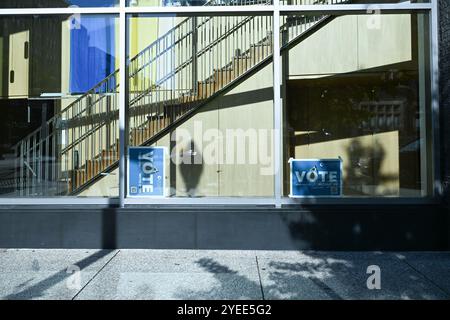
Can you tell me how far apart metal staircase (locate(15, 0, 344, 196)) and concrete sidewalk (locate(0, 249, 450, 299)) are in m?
1.41

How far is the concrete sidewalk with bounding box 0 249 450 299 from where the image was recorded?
4.39 meters

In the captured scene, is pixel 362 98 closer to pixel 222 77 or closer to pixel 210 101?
pixel 222 77

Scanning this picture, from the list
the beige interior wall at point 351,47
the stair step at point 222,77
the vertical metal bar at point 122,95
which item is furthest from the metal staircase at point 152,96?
the beige interior wall at point 351,47

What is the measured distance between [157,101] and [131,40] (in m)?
1.02

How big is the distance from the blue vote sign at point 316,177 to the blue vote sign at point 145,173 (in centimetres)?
203

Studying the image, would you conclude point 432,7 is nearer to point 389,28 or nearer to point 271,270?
point 389,28

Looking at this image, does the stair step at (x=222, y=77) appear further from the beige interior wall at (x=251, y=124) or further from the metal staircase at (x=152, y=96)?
the beige interior wall at (x=251, y=124)

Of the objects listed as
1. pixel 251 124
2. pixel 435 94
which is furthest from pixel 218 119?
pixel 435 94

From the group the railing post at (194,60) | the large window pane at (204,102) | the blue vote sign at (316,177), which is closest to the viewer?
the blue vote sign at (316,177)

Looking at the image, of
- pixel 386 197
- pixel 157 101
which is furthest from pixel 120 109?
pixel 386 197

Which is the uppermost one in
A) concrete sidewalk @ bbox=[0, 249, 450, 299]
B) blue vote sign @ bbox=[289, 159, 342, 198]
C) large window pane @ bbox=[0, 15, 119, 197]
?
large window pane @ bbox=[0, 15, 119, 197]

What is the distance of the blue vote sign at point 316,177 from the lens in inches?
253

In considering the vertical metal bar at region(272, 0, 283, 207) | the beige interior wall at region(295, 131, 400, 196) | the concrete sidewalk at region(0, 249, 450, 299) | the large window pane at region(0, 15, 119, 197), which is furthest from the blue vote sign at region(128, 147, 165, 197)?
the beige interior wall at region(295, 131, 400, 196)

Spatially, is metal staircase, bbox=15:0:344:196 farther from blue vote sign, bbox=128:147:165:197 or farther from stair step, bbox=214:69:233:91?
blue vote sign, bbox=128:147:165:197
